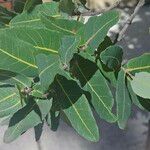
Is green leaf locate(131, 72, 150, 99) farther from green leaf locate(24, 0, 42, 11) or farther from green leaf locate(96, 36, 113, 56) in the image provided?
green leaf locate(24, 0, 42, 11)

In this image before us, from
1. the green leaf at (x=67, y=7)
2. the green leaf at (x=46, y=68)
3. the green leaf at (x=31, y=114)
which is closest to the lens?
the green leaf at (x=46, y=68)

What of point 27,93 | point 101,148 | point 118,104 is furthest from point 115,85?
point 101,148

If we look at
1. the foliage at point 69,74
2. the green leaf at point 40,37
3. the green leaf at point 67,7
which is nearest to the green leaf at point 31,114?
the foliage at point 69,74

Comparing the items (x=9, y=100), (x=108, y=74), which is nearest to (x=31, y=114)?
(x=9, y=100)

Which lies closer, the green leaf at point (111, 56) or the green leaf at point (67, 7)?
the green leaf at point (111, 56)

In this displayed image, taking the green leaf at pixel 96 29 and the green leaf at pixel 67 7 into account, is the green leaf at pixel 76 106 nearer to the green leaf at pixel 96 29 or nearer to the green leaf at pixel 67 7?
the green leaf at pixel 96 29

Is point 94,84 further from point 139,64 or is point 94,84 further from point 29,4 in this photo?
point 29,4
